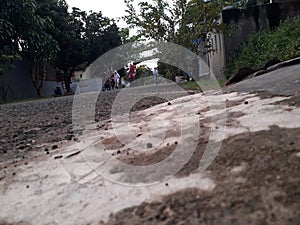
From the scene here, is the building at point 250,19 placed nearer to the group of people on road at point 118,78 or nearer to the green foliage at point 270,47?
the green foliage at point 270,47

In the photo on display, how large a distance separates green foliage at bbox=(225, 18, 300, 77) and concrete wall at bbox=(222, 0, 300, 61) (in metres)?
0.65

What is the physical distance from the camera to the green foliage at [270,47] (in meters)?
6.74

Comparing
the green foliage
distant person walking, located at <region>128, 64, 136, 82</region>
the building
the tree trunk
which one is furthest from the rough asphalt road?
the tree trunk

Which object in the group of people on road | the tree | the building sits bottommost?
the group of people on road

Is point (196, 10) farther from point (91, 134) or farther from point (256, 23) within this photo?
point (91, 134)

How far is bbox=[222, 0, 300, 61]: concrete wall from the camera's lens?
9.96 meters

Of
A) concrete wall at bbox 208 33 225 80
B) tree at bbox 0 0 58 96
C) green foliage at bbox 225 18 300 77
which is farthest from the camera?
tree at bbox 0 0 58 96

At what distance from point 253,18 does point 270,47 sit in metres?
2.79

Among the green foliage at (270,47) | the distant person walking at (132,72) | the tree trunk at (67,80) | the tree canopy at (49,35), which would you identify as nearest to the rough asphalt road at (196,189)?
the green foliage at (270,47)

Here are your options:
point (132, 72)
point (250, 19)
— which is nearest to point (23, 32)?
point (132, 72)

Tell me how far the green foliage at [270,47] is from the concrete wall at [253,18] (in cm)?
65

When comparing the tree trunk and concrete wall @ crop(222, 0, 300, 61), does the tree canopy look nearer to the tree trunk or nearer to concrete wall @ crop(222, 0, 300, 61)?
the tree trunk

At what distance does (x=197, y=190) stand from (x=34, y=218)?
2.21 feet

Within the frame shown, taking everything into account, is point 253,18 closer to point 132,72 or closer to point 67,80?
point 132,72
